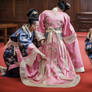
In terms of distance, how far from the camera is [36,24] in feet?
8.52

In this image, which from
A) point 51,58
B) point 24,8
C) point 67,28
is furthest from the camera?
point 24,8

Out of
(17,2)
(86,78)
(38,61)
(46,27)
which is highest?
(17,2)

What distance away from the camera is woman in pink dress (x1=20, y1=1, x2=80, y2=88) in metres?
2.42

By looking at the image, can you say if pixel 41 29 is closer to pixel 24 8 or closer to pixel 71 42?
pixel 71 42

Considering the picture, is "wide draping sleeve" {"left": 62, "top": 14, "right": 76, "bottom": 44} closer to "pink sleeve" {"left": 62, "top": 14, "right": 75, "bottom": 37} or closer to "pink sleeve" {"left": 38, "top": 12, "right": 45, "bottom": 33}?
"pink sleeve" {"left": 62, "top": 14, "right": 75, "bottom": 37}

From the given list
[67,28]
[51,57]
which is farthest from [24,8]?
[51,57]

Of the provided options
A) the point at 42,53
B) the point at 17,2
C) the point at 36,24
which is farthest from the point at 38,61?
the point at 17,2

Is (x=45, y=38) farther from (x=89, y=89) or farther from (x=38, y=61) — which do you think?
(x=89, y=89)

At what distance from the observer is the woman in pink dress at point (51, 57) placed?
7.94 ft

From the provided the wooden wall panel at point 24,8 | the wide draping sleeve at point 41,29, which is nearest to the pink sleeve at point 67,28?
the wide draping sleeve at point 41,29

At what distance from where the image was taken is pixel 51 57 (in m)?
2.54

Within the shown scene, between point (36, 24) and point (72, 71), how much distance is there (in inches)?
28.3

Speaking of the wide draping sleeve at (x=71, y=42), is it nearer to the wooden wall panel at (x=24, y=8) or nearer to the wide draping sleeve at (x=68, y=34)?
the wide draping sleeve at (x=68, y=34)

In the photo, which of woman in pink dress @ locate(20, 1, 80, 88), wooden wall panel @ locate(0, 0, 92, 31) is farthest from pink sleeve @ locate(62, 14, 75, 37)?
wooden wall panel @ locate(0, 0, 92, 31)
